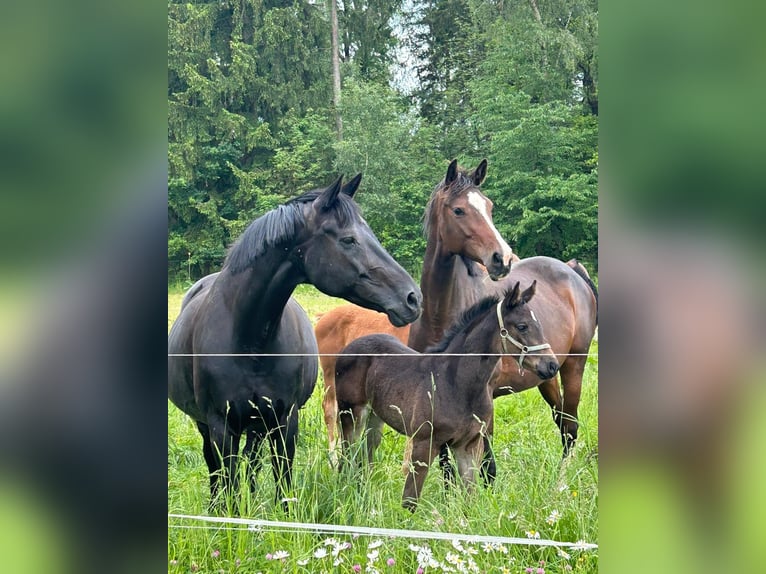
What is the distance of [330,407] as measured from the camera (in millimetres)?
3119

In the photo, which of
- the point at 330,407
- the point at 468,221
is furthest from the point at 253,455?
the point at 468,221

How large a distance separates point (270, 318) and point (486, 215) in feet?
2.84

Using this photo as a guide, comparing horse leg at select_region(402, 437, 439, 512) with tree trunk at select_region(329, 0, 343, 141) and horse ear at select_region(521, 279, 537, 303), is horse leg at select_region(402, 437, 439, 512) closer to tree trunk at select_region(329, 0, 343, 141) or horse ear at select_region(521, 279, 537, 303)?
horse ear at select_region(521, 279, 537, 303)

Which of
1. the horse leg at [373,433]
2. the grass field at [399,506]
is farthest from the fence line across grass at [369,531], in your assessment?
the horse leg at [373,433]

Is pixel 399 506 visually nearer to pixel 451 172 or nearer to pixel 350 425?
pixel 350 425

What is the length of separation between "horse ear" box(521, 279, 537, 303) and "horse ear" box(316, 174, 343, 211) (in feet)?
2.40

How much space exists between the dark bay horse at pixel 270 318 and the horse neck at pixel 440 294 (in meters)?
0.05

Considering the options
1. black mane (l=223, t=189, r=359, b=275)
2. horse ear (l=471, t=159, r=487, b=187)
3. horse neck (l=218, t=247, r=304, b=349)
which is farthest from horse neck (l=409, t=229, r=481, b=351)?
horse neck (l=218, t=247, r=304, b=349)

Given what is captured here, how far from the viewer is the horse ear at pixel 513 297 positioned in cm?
288
